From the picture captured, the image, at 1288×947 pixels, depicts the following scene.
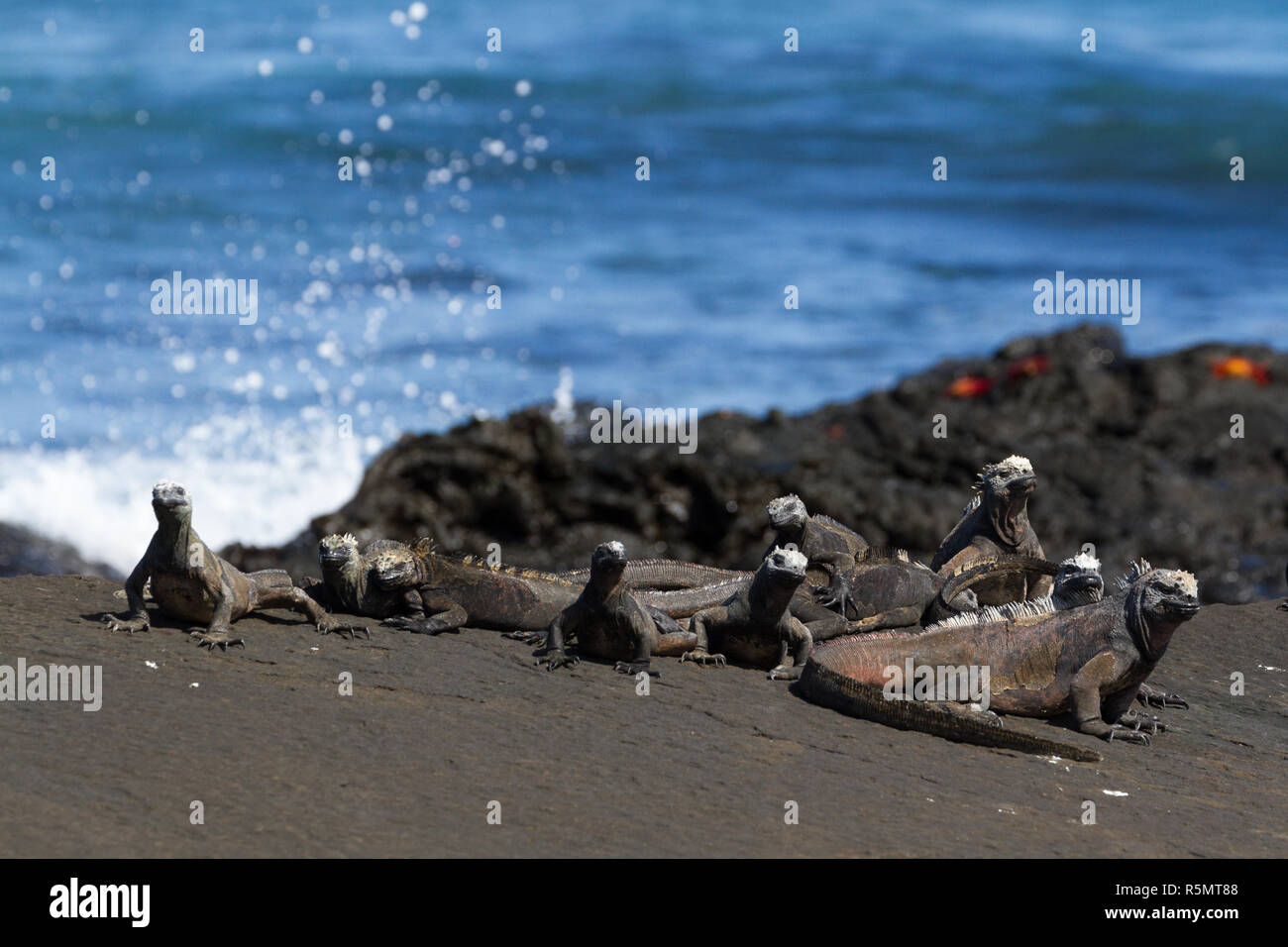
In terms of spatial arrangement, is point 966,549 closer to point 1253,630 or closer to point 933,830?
point 1253,630

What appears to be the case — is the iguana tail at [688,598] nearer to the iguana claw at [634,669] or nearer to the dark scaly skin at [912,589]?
the dark scaly skin at [912,589]

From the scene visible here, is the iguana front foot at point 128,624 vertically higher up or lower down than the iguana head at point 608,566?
lower down

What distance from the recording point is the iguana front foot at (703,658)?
26.7 ft

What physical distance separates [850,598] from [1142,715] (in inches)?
62.1

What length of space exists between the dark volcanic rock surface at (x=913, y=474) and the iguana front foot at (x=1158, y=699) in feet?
15.5

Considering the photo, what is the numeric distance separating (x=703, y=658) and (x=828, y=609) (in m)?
0.89

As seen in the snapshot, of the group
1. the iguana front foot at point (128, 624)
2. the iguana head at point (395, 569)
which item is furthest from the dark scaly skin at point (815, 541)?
the iguana front foot at point (128, 624)

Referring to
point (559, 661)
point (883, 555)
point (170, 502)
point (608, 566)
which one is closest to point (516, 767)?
point (559, 661)

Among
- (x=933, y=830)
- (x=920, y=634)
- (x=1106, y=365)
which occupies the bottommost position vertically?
(x=933, y=830)

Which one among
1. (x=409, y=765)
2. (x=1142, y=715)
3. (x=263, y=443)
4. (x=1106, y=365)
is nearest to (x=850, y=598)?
(x=1142, y=715)

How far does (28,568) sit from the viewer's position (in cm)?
1395

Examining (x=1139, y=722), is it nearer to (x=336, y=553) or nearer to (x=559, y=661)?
(x=559, y=661)

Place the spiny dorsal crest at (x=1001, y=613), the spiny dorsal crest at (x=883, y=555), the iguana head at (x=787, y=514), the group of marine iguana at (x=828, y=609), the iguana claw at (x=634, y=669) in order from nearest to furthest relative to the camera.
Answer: the group of marine iguana at (x=828, y=609) → the iguana claw at (x=634, y=669) → the spiny dorsal crest at (x=1001, y=613) → the iguana head at (x=787, y=514) → the spiny dorsal crest at (x=883, y=555)

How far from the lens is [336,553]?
27.2 ft
